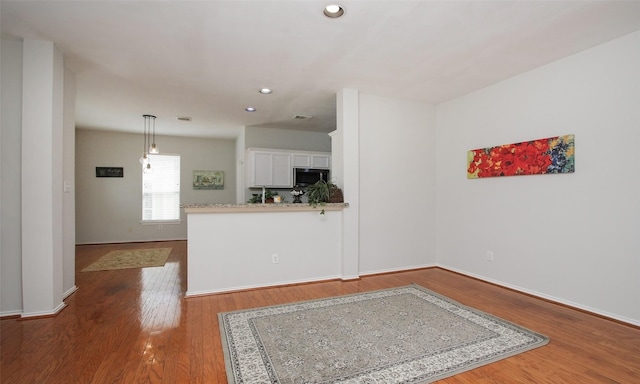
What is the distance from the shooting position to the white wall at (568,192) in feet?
8.79

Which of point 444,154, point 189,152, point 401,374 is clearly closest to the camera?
point 401,374

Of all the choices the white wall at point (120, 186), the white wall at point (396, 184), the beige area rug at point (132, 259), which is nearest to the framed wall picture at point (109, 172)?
the white wall at point (120, 186)

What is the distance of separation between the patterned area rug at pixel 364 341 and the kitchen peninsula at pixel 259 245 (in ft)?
2.43

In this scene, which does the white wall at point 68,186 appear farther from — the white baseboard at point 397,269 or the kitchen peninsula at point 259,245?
the white baseboard at point 397,269

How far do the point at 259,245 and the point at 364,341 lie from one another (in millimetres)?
1838

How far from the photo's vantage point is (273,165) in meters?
6.18

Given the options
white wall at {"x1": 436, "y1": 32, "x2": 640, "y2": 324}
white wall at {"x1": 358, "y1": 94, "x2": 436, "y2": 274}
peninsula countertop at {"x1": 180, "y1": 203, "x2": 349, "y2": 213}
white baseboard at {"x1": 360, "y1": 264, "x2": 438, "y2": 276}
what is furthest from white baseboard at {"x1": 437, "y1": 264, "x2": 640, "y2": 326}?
peninsula countertop at {"x1": 180, "y1": 203, "x2": 349, "y2": 213}

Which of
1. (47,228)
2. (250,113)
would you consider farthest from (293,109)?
(47,228)

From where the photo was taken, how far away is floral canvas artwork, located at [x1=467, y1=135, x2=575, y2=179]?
10.2 feet

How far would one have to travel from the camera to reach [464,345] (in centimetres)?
227

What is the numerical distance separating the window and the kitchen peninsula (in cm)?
451

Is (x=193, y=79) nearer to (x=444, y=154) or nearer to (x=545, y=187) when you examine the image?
(x=444, y=154)

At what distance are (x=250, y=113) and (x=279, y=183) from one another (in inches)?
62.3

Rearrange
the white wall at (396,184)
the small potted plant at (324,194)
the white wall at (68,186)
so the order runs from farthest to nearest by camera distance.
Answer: the white wall at (396,184)
the small potted plant at (324,194)
the white wall at (68,186)
